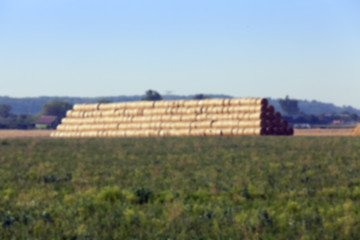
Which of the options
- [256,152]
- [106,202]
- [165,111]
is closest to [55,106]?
[165,111]

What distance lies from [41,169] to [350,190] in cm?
968

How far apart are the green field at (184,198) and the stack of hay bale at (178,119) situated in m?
19.7

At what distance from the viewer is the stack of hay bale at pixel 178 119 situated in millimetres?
41062

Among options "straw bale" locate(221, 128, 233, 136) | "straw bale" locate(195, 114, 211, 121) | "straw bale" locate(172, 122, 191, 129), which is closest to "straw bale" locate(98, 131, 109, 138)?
"straw bale" locate(172, 122, 191, 129)

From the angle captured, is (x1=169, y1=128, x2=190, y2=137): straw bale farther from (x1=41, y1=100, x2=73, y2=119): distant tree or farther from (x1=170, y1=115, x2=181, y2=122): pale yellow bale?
(x1=41, y1=100, x2=73, y2=119): distant tree

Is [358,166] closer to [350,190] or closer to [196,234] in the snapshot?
[350,190]

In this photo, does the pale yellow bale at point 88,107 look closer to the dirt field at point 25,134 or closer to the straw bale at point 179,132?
the dirt field at point 25,134

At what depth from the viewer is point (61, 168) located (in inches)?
753

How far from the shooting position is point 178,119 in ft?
144

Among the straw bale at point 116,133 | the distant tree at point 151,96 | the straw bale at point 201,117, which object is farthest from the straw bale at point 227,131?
the distant tree at point 151,96

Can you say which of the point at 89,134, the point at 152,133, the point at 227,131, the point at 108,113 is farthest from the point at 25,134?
the point at 227,131

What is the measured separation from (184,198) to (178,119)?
31174mm

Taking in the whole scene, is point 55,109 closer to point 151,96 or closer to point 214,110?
point 151,96

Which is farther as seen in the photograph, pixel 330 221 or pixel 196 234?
pixel 330 221
